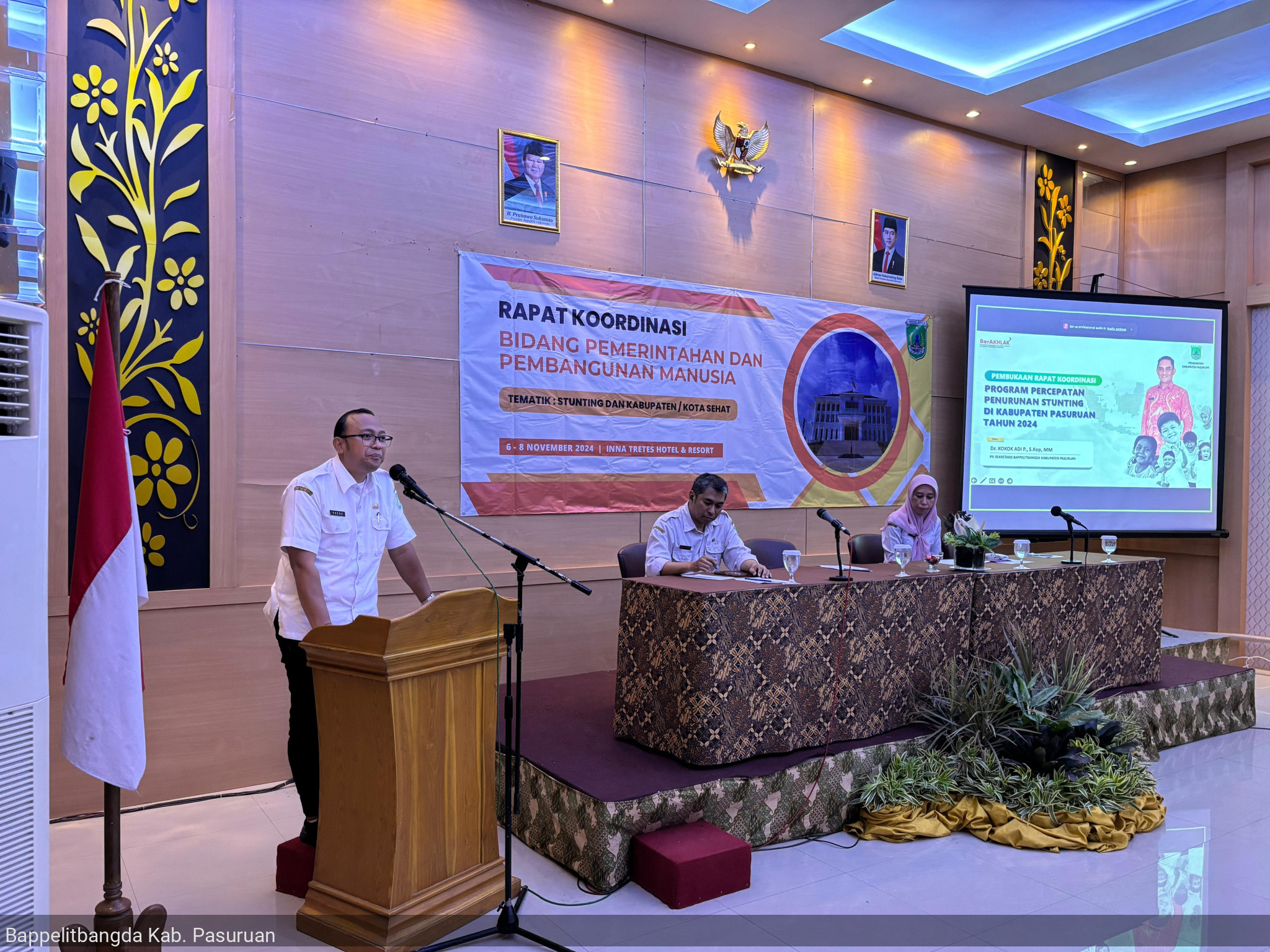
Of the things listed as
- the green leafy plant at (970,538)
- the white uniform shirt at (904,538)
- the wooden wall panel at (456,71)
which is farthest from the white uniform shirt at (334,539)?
the white uniform shirt at (904,538)

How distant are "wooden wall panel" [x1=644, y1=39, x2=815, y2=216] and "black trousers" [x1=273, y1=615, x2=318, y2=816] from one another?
347cm

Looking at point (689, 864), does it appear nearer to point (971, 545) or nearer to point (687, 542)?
point (687, 542)

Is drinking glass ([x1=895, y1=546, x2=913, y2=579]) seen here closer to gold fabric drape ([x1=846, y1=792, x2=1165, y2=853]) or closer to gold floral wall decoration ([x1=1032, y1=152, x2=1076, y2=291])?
gold fabric drape ([x1=846, y1=792, x2=1165, y2=853])

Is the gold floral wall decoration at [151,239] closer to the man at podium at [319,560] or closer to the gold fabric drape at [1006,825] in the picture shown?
the man at podium at [319,560]

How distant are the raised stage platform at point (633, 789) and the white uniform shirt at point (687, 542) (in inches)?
28.6

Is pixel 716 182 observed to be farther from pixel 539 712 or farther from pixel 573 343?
pixel 539 712

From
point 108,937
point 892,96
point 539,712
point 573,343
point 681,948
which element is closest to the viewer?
point 108,937

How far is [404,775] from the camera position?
2.45m

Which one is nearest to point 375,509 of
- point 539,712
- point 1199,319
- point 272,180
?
point 539,712

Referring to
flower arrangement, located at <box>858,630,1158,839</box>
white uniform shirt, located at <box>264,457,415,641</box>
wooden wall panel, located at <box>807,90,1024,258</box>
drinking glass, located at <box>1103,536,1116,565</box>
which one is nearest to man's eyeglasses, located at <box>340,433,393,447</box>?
white uniform shirt, located at <box>264,457,415,641</box>

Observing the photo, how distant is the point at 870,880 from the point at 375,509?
214cm

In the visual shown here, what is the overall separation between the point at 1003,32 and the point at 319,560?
5246 millimetres

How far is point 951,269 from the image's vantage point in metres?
6.55

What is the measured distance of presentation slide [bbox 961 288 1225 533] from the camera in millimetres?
6500
